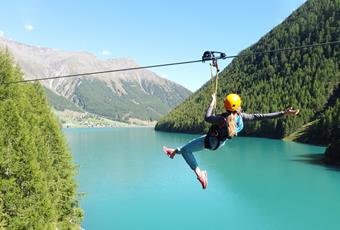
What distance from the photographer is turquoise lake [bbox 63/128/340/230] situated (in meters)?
45.6

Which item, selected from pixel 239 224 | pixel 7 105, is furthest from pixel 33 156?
pixel 239 224

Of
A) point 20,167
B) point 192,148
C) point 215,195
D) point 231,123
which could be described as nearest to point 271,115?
point 231,123

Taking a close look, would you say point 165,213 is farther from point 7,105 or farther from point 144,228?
point 7,105

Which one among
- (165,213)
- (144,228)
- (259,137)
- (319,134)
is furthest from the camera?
(259,137)

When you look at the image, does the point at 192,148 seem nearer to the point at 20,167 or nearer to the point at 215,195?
the point at 20,167

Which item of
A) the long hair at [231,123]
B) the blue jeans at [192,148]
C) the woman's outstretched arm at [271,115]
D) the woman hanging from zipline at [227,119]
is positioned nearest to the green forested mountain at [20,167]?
the blue jeans at [192,148]

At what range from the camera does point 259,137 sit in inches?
7023

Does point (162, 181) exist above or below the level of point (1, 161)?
below

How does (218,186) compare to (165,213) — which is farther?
(218,186)

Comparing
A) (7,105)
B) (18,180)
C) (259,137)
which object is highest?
(7,105)

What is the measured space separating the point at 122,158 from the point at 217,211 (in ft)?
202

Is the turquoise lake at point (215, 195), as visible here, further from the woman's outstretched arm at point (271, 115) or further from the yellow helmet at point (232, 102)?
the yellow helmet at point (232, 102)

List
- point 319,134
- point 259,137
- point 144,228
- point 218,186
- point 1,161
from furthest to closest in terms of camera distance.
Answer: point 259,137, point 319,134, point 218,186, point 144,228, point 1,161

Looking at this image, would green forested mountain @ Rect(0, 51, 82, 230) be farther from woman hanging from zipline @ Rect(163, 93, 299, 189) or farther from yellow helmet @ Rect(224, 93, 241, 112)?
yellow helmet @ Rect(224, 93, 241, 112)
